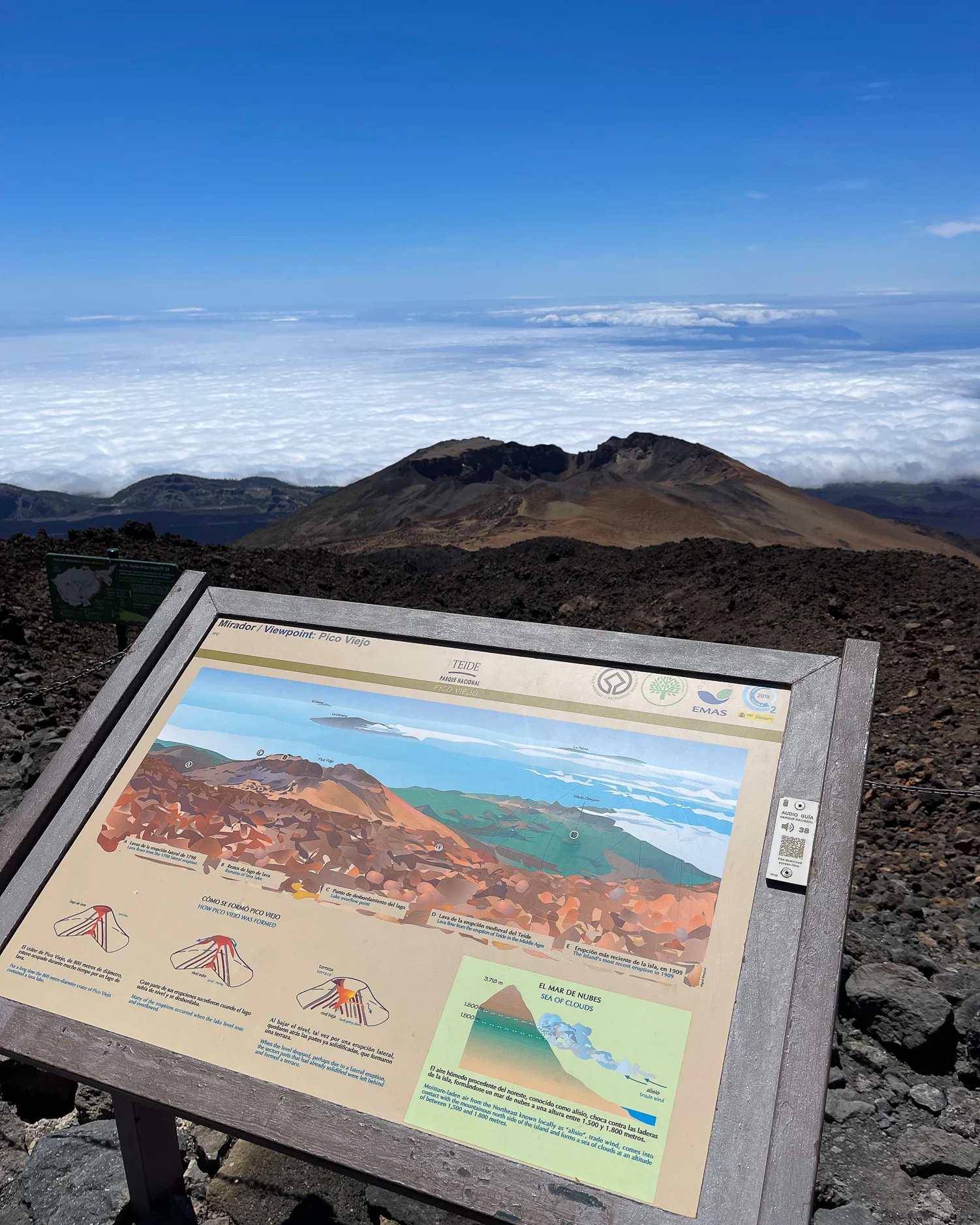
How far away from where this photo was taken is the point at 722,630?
35.1 ft

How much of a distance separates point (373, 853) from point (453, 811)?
0.26 meters

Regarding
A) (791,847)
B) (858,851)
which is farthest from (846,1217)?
(858,851)

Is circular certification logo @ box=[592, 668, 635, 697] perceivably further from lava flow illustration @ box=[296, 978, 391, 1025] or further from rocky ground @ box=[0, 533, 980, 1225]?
rocky ground @ box=[0, 533, 980, 1225]

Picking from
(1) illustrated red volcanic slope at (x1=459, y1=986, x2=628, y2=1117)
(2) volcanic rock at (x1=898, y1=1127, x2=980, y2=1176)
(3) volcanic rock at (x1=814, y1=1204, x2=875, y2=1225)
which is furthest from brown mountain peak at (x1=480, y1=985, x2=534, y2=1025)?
(2) volcanic rock at (x1=898, y1=1127, x2=980, y2=1176)

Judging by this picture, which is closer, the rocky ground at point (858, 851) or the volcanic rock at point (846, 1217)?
the volcanic rock at point (846, 1217)

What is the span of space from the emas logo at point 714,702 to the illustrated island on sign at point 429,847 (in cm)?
43

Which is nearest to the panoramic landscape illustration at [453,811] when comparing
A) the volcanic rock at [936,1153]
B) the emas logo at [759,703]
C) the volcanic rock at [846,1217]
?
the emas logo at [759,703]

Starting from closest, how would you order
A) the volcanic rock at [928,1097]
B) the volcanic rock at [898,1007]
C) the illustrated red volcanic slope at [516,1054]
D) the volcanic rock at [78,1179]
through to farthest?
the illustrated red volcanic slope at [516,1054], the volcanic rock at [78,1179], the volcanic rock at [928,1097], the volcanic rock at [898,1007]

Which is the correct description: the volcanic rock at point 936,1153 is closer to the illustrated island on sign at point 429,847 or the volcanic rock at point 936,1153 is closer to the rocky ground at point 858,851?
the rocky ground at point 858,851

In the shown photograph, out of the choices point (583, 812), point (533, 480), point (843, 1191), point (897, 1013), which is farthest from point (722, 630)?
Result: point (533, 480)

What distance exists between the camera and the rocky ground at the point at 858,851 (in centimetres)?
342

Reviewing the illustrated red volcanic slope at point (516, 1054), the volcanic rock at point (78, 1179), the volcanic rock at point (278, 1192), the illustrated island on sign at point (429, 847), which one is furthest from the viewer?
the volcanic rock at point (278, 1192)

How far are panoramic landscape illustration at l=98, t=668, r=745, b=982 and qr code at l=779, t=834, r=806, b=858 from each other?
15 cm

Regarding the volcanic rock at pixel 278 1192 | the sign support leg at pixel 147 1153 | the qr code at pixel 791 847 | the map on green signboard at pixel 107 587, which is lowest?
the volcanic rock at pixel 278 1192
